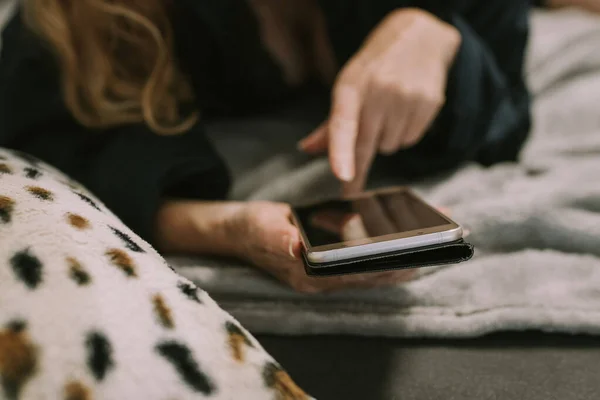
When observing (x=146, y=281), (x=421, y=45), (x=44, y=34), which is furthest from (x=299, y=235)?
(x=44, y=34)

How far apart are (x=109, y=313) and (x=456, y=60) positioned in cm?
43

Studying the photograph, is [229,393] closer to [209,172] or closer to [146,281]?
[146,281]

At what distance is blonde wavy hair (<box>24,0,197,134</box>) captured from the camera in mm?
561

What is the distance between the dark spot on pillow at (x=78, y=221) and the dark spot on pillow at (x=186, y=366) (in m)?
0.09

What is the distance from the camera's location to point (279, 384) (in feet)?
0.87

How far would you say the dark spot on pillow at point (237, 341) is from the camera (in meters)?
0.26

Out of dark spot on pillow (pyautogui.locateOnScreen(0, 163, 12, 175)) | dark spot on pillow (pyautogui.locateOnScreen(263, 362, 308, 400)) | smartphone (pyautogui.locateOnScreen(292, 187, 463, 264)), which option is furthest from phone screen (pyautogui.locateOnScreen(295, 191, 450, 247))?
dark spot on pillow (pyautogui.locateOnScreen(0, 163, 12, 175))

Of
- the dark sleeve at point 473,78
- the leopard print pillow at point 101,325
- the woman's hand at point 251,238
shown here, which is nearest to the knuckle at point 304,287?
the woman's hand at point 251,238

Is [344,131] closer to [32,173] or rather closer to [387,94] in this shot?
[387,94]

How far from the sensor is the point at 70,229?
0.95 feet

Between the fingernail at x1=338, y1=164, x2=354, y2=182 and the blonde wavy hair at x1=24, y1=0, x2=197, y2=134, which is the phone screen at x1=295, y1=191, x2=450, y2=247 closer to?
the fingernail at x1=338, y1=164, x2=354, y2=182

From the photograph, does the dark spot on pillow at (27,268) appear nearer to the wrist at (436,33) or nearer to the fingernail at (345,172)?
the fingernail at (345,172)

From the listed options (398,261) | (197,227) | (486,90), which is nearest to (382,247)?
(398,261)

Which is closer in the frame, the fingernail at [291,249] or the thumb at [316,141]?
the fingernail at [291,249]
